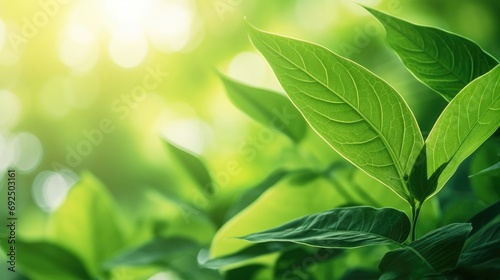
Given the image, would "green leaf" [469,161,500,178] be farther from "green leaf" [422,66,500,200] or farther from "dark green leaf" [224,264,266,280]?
"dark green leaf" [224,264,266,280]

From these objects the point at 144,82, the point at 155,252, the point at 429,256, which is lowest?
the point at 429,256

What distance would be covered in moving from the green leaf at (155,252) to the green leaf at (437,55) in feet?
0.74

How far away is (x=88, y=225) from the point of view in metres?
0.47

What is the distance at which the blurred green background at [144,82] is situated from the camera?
0.62 m

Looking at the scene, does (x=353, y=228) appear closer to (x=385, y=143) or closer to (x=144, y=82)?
(x=385, y=143)

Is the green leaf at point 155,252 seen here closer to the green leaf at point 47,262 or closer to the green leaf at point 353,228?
the green leaf at point 47,262

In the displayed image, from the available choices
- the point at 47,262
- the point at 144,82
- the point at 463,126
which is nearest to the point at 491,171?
the point at 463,126

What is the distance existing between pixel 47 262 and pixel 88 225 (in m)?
0.05

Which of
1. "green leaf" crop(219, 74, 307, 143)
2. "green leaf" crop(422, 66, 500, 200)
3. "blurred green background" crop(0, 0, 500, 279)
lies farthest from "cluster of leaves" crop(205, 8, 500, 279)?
"blurred green background" crop(0, 0, 500, 279)

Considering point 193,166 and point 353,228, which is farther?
point 193,166

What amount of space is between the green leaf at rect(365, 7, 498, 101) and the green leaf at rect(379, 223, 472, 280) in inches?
3.4

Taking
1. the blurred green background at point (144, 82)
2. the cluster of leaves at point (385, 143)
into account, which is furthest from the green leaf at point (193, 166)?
the cluster of leaves at point (385, 143)

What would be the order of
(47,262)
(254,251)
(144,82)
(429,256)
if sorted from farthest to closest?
(144,82), (47,262), (254,251), (429,256)

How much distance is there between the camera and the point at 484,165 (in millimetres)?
342
